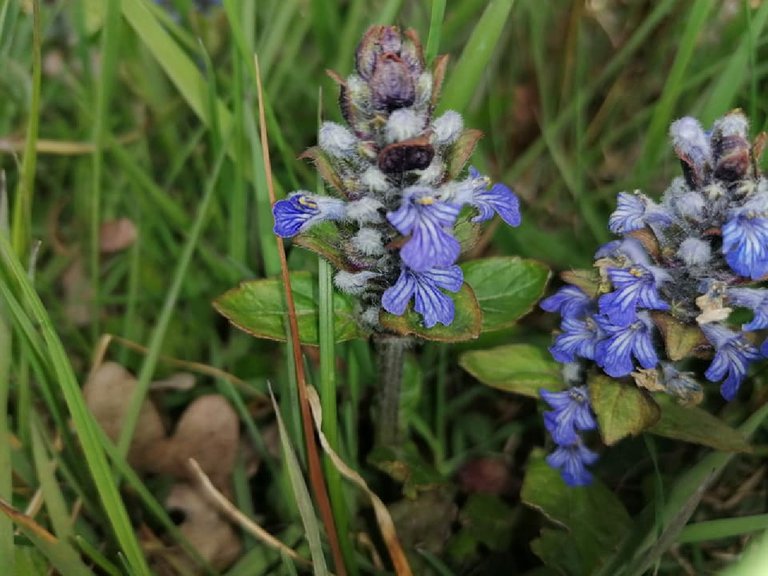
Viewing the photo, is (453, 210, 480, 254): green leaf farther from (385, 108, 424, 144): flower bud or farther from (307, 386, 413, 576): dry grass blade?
(307, 386, 413, 576): dry grass blade

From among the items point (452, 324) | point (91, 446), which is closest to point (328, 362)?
point (452, 324)

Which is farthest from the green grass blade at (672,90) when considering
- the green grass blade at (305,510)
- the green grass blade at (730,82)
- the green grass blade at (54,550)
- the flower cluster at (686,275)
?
the green grass blade at (54,550)

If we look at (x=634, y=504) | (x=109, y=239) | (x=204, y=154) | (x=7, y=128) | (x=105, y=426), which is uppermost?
(x=7, y=128)

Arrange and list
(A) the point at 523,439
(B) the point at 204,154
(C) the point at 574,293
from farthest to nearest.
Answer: (B) the point at 204,154 → (A) the point at 523,439 → (C) the point at 574,293

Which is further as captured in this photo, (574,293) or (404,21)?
(404,21)

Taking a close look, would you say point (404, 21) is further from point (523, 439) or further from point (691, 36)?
point (523, 439)

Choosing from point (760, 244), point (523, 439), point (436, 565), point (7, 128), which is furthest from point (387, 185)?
point (7, 128)

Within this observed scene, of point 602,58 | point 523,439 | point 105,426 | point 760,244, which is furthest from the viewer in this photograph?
point 602,58
